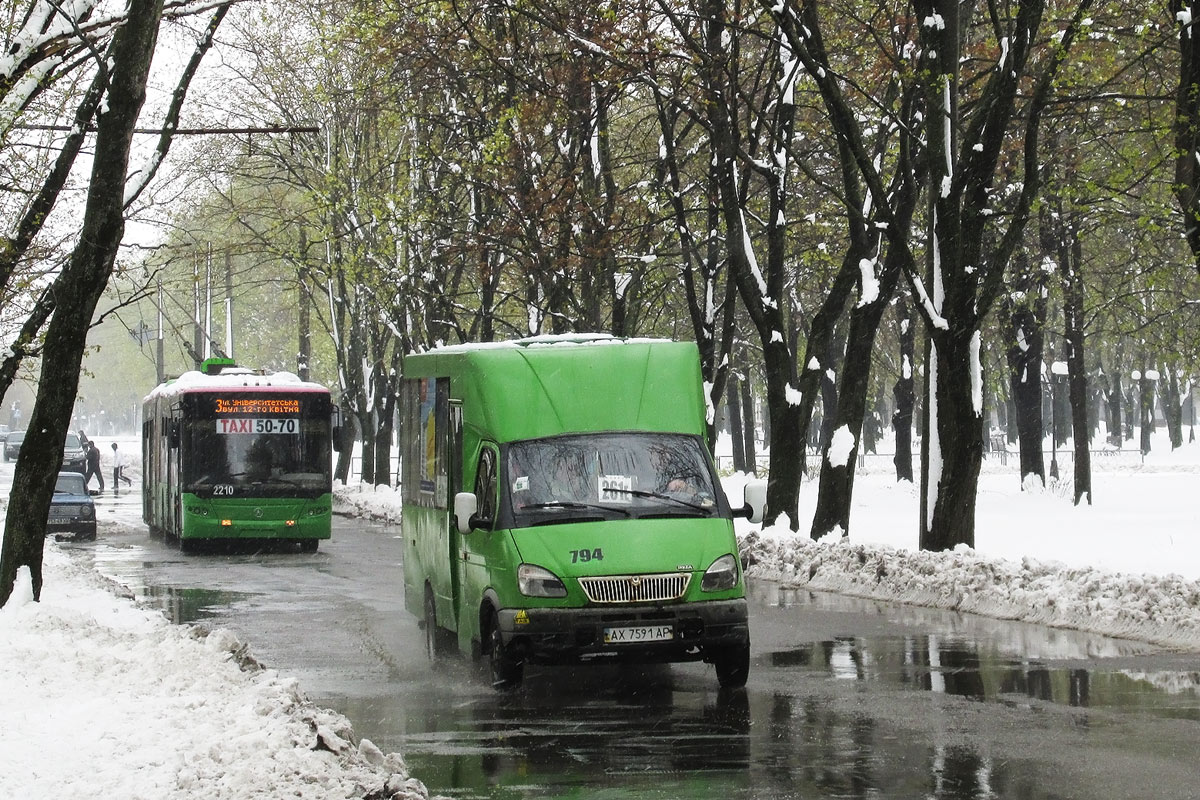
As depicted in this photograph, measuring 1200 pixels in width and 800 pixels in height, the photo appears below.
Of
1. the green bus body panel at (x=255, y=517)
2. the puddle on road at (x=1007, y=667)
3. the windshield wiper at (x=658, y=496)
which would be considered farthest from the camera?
the green bus body panel at (x=255, y=517)

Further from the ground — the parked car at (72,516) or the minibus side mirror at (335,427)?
the minibus side mirror at (335,427)

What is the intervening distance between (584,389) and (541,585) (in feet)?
6.05

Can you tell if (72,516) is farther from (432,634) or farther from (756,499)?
(756,499)

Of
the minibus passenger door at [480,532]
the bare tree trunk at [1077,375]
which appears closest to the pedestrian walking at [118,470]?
the bare tree trunk at [1077,375]

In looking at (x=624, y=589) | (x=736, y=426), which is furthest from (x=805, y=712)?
(x=736, y=426)

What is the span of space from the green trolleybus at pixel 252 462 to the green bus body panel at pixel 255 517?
0.7 inches

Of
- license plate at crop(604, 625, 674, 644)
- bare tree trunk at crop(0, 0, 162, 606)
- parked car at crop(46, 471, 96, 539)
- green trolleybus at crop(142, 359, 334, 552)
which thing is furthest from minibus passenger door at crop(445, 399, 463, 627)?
parked car at crop(46, 471, 96, 539)

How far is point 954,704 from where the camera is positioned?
36.4 feet

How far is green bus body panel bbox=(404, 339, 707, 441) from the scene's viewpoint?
42.4 ft

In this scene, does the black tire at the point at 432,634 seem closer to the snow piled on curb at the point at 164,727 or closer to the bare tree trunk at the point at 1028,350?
the snow piled on curb at the point at 164,727

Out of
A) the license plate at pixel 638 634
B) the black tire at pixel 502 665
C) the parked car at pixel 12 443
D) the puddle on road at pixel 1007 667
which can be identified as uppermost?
the parked car at pixel 12 443

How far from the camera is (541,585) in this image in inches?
465

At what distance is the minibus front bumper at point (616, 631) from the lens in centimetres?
1166

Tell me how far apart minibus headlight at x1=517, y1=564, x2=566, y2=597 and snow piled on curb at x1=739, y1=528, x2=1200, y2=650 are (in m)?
5.55
